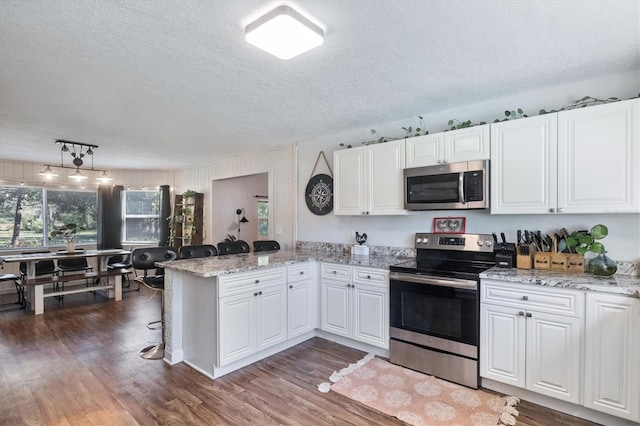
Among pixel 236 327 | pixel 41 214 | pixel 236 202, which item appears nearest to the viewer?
pixel 236 327

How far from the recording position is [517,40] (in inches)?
82.1

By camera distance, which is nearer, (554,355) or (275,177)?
(554,355)

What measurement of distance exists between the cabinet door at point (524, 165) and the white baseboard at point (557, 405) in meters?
1.39

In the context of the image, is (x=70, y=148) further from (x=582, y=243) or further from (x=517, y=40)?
(x=582, y=243)

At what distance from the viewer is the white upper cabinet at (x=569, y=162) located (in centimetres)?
232

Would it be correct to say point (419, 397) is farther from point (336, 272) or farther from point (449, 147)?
point (449, 147)

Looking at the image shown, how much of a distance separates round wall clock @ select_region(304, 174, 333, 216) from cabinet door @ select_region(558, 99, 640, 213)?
8.31ft

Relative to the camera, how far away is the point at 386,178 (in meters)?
3.55

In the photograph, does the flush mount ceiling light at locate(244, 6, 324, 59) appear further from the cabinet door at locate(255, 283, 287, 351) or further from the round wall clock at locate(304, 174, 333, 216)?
the round wall clock at locate(304, 174, 333, 216)

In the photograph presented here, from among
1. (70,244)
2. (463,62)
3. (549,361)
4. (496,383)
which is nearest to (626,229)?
(549,361)

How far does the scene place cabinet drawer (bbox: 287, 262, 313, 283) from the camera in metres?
3.47

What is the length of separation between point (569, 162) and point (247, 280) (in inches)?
110

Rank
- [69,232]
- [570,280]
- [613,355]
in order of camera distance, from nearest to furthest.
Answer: [613,355], [570,280], [69,232]

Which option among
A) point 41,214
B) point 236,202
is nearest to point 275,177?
point 236,202
